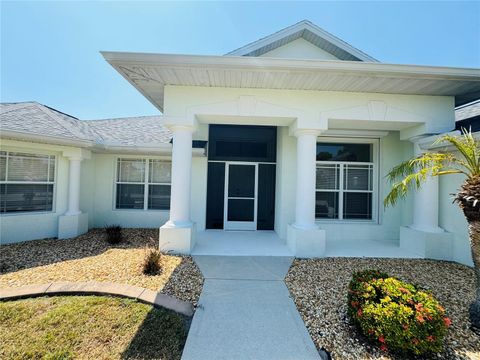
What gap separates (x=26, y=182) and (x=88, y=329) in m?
6.79

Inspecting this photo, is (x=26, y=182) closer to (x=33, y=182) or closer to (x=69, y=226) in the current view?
(x=33, y=182)

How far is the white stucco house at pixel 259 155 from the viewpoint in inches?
229

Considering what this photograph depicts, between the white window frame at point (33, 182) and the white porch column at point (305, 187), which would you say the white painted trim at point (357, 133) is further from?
the white window frame at point (33, 182)

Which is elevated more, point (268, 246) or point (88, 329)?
point (268, 246)

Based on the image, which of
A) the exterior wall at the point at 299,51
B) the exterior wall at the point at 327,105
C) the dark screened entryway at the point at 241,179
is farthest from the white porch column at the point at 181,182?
the exterior wall at the point at 299,51

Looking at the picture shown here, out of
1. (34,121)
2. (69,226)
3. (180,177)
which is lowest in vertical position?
(69,226)

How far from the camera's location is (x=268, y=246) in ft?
23.1

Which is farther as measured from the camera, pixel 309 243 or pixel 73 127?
pixel 73 127

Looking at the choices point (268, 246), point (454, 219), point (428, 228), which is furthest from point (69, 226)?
point (454, 219)

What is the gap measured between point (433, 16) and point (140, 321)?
12.7m

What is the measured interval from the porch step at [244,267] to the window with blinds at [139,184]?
448cm

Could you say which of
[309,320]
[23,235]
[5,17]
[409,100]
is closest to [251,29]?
[409,100]

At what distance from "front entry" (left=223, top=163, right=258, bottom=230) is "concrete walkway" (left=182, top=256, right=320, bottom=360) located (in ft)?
13.4

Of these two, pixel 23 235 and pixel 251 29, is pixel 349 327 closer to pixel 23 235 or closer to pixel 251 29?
pixel 23 235
